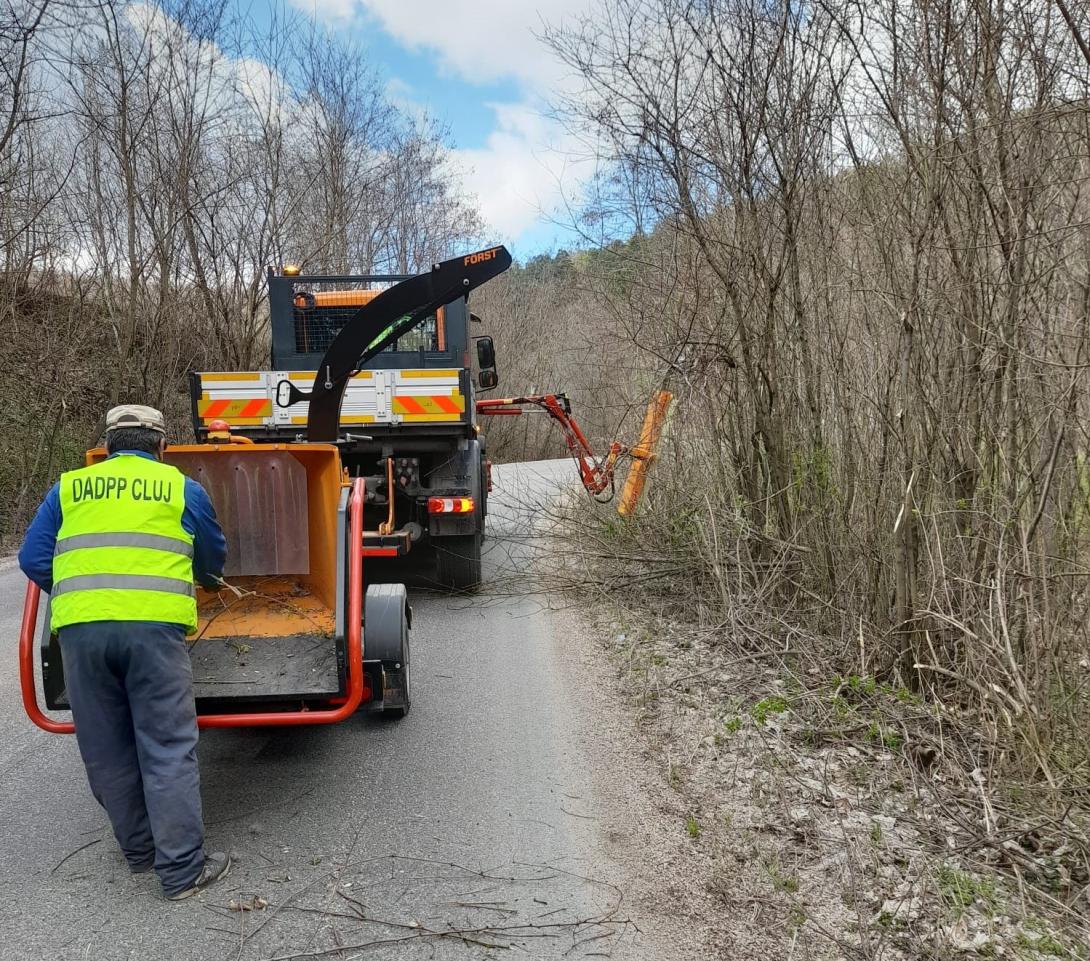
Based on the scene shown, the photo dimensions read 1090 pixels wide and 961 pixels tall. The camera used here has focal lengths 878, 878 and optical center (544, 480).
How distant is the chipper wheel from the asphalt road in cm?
28

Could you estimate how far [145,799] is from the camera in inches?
128

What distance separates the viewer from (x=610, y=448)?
360 inches

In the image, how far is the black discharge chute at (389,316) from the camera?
5.66 metres

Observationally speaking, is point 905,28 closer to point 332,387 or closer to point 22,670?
point 332,387

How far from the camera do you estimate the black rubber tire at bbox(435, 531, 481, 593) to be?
8172 mm

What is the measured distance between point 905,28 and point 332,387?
3918mm

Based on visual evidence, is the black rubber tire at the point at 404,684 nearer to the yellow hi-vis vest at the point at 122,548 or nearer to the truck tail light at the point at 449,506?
the yellow hi-vis vest at the point at 122,548

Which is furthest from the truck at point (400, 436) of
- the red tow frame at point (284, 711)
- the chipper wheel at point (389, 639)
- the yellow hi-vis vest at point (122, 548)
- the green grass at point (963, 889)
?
the green grass at point (963, 889)

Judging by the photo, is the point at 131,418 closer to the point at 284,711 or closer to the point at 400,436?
the point at 284,711

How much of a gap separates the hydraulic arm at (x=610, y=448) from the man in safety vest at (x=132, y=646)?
5022 mm

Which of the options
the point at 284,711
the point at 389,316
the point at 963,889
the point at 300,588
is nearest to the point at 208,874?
the point at 284,711

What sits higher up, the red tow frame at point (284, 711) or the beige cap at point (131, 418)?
the beige cap at point (131, 418)

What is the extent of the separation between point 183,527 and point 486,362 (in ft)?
18.8

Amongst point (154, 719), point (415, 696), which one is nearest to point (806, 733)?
point (415, 696)
